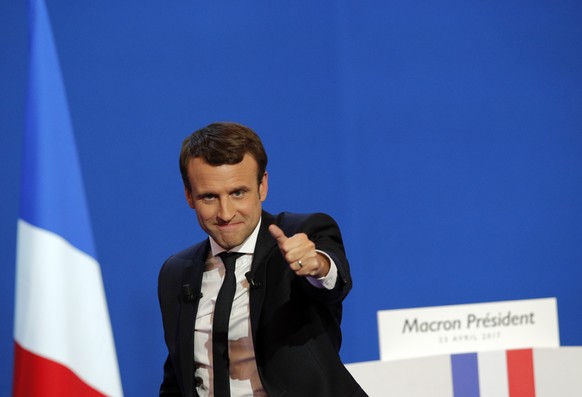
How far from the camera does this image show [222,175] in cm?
189

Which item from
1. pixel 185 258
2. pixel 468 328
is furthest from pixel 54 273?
pixel 468 328

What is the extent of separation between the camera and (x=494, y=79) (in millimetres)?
3457

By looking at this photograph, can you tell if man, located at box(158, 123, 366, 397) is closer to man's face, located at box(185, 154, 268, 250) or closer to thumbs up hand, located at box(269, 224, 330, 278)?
man's face, located at box(185, 154, 268, 250)

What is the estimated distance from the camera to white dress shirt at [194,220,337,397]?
6.27 feet

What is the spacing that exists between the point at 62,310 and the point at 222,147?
1.75 ft

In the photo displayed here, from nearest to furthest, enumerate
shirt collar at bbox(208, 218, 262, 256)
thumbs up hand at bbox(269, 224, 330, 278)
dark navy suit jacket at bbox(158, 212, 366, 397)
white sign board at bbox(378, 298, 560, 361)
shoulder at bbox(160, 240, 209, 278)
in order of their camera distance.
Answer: thumbs up hand at bbox(269, 224, 330, 278) → dark navy suit jacket at bbox(158, 212, 366, 397) → shirt collar at bbox(208, 218, 262, 256) → shoulder at bbox(160, 240, 209, 278) → white sign board at bbox(378, 298, 560, 361)

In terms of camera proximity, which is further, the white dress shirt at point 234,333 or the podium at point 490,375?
the podium at point 490,375

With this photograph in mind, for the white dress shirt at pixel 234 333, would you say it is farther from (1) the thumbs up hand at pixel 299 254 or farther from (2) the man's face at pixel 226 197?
(1) the thumbs up hand at pixel 299 254

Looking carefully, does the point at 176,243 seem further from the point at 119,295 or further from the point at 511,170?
the point at 511,170

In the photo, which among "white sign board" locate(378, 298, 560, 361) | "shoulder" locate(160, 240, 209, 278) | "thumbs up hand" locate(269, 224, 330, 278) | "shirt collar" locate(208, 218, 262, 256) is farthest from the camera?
"white sign board" locate(378, 298, 560, 361)

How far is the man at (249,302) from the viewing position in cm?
186

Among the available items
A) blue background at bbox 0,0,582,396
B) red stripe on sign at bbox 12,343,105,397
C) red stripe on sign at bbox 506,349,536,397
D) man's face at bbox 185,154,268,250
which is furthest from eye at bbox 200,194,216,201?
red stripe on sign at bbox 506,349,536,397

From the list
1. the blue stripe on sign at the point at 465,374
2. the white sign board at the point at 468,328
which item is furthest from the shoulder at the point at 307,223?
the blue stripe on sign at the point at 465,374

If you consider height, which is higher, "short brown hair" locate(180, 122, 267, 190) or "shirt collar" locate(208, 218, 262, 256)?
"short brown hair" locate(180, 122, 267, 190)
